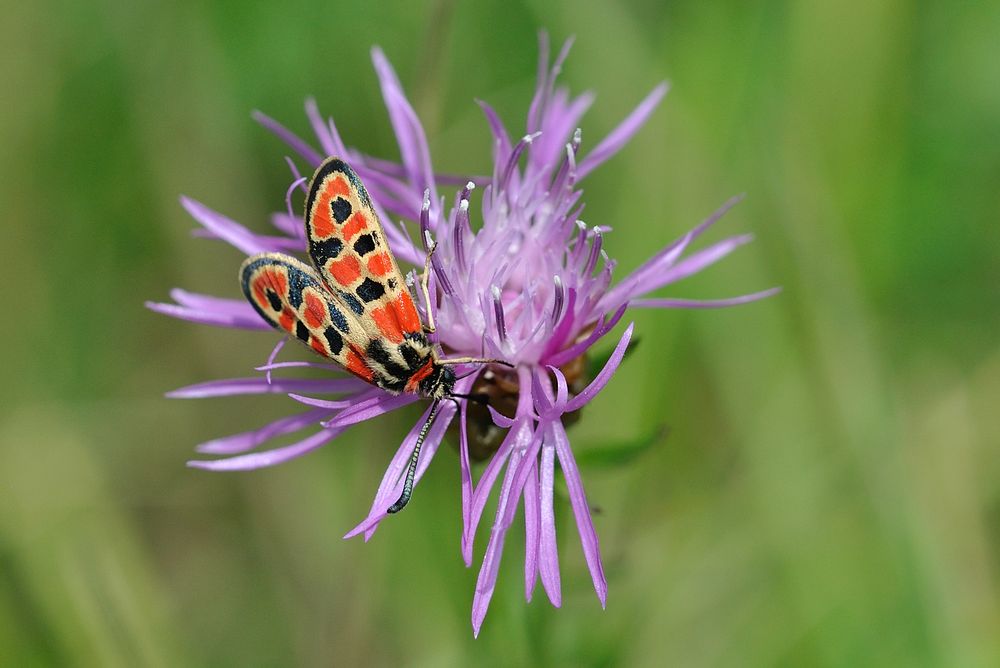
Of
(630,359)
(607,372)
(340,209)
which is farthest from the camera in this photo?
(630,359)

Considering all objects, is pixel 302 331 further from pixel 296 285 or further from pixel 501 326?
pixel 501 326

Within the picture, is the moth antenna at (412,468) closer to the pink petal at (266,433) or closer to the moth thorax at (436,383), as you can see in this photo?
the moth thorax at (436,383)

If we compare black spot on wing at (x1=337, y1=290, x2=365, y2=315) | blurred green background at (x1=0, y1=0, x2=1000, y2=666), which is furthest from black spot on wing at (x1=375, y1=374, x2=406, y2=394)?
blurred green background at (x1=0, y1=0, x2=1000, y2=666)

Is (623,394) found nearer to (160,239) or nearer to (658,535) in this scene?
(658,535)

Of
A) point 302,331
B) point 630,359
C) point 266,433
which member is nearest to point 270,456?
point 266,433

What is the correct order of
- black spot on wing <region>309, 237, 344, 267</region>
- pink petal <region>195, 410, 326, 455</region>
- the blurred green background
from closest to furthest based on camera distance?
black spot on wing <region>309, 237, 344, 267</region>
pink petal <region>195, 410, 326, 455</region>
the blurred green background

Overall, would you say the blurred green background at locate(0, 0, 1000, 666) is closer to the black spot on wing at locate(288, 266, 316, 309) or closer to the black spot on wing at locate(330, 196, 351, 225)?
the black spot on wing at locate(330, 196, 351, 225)

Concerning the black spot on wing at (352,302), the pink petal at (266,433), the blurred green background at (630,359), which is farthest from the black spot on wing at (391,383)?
the blurred green background at (630,359)
